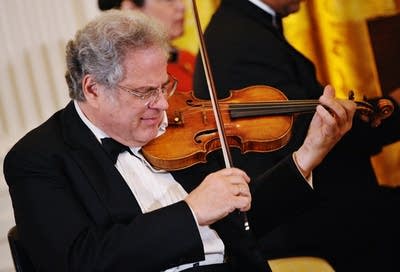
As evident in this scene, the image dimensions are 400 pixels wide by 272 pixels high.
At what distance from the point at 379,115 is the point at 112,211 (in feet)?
2.28

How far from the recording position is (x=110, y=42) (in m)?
1.27

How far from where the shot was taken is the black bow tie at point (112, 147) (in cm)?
136

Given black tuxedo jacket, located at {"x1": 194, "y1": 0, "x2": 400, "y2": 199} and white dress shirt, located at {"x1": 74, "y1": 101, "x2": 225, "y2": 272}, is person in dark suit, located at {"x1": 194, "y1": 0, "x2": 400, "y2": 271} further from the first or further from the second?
white dress shirt, located at {"x1": 74, "y1": 101, "x2": 225, "y2": 272}

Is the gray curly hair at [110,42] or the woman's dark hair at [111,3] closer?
the gray curly hair at [110,42]

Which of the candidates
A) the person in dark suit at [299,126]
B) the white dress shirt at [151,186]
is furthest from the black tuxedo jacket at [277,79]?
the white dress shirt at [151,186]

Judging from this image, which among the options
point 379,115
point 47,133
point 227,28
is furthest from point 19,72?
point 379,115

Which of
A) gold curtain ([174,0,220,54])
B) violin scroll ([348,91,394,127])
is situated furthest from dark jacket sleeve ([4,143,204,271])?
gold curtain ([174,0,220,54])

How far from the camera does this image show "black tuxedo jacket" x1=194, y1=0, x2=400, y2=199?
1.84 metres

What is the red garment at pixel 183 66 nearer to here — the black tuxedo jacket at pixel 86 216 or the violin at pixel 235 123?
the violin at pixel 235 123

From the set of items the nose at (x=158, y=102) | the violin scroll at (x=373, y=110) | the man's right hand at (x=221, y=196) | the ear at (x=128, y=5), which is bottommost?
the man's right hand at (x=221, y=196)

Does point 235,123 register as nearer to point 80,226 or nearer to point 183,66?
point 80,226

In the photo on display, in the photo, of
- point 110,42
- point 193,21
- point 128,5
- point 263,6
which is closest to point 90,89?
point 110,42

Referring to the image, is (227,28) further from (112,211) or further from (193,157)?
(112,211)

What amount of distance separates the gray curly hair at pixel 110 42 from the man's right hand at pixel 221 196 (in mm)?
303
